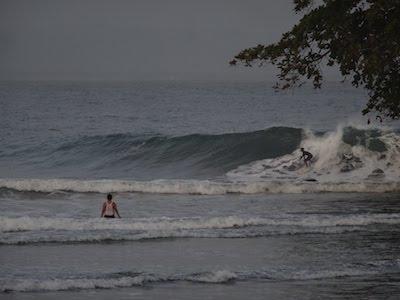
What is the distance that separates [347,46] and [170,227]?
8232 mm

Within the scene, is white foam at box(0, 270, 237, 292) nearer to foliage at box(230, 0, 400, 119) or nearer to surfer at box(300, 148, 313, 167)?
foliage at box(230, 0, 400, 119)

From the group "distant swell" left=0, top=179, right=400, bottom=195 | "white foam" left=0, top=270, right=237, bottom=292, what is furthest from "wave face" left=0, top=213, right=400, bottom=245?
"distant swell" left=0, top=179, right=400, bottom=195

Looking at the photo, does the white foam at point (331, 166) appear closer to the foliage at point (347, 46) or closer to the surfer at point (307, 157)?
the surfer at point (307, 157)

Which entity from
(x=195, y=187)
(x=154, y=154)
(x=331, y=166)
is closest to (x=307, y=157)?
(x=331, y=166)

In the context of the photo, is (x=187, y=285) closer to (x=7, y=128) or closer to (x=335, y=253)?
(x=335, y=253)

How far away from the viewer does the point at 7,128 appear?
59.9 m

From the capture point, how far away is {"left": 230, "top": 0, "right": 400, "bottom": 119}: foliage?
13.4 meters

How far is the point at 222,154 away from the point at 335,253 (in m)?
22.2

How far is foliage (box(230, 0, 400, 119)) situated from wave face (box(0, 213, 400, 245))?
5.98 metres

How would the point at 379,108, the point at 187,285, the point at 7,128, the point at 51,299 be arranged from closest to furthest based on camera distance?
the point at 51,299, the point at 187,285, the point at 379,108, the point at 7,128

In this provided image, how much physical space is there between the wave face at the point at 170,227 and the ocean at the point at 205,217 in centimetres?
5

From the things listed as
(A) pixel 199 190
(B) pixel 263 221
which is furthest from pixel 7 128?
(B) pixel 263 221

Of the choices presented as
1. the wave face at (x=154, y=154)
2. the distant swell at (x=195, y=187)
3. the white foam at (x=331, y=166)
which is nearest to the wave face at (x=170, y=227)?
Answer: the distant swell at (x=195, y=187)

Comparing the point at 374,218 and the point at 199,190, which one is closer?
the point at 374,218
